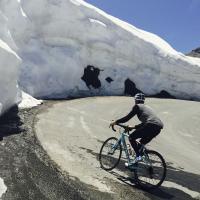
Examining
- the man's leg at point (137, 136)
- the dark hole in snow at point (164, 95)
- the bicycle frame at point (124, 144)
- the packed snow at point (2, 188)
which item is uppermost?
the man's leg at point (137, 136)

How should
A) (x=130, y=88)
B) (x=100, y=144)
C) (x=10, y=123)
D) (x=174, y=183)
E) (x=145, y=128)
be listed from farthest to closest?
(x=130, y=88)
(x=10, y=123)
(x=100, y=144)
(x=174, y=183)
(x=145, y=128)

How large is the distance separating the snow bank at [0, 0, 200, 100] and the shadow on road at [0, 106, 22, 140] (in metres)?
7.73

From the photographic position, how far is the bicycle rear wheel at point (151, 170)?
33.0ft

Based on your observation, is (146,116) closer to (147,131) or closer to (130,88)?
(147,131)

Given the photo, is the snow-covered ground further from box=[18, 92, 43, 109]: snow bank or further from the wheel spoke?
the wheel spoke

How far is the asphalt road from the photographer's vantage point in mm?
9922

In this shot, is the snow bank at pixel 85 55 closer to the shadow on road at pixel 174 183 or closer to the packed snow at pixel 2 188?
the shadow on road at pixel 174 183

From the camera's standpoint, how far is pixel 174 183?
11.0 m

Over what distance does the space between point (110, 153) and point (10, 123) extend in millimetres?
5268

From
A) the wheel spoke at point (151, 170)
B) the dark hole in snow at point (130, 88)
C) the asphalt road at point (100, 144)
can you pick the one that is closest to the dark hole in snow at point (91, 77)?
the dark hole in snow at point (130, 88)

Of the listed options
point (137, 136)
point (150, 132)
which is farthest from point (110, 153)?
point (150, 132)

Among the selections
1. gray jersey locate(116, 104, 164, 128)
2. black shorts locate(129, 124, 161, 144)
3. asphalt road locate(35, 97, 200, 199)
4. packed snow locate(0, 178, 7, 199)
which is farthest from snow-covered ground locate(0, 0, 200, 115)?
packed snow locate(0, 178, 7, 199)

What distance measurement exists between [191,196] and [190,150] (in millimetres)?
7218

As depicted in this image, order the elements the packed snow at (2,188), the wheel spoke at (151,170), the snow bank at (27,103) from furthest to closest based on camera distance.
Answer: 1. the snow bank at (27,103)
2. the wheel spoke at (151,170)
3. the packed snow at (2,188)
